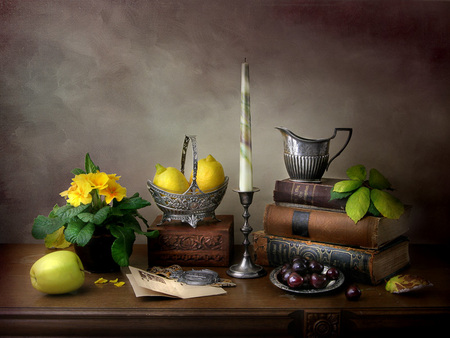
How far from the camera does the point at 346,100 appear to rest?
1.48m

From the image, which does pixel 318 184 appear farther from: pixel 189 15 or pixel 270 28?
pixel 189 15

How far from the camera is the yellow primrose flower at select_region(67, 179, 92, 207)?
1160 mm

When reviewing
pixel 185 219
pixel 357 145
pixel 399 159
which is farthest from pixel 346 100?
pixel 185 219

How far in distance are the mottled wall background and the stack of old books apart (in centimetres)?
28

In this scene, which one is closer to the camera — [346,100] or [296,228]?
[296,228]

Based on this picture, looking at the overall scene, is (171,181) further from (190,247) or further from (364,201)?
(364,201)

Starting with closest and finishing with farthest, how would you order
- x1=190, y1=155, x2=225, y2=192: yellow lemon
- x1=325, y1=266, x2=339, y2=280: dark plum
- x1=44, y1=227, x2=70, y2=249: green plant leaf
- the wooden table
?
the wooden table < x1=325, y1=266, x2=339, y2=280: dark plum < x1=190, y1=155, x2=225, y2=192: yellow lemon < x1=44, y1=227, x2=70, y2=249: green plant leaf

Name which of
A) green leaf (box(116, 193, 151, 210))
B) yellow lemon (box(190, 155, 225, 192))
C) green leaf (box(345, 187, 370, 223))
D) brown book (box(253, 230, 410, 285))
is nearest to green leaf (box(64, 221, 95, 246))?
green leaf (box(116, 193, 151, 210))

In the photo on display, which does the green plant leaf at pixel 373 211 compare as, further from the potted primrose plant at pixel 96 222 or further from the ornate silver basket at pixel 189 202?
the potted primrose plant at pixel 96 222

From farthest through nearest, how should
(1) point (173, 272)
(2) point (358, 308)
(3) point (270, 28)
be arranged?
1. (3) point (270, 28)
2. (1) point (173, 272)
3. (2) point (358, 308)

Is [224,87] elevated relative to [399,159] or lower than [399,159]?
elevated

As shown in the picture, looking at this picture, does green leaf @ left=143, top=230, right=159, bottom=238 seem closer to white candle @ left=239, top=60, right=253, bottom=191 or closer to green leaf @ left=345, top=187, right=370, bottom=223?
white candle @ left=239, top=60, right=253, bottom=191

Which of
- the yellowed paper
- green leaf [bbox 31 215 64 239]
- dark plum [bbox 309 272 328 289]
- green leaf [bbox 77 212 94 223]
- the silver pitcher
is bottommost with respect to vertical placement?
the yellowed paper

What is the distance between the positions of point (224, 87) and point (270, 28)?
25 cm
